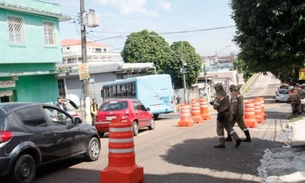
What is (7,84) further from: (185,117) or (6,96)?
(185,117)

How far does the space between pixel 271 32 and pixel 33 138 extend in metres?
5.28

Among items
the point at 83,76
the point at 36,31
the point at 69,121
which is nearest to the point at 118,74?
the point at 36,31

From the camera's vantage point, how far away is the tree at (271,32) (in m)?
7.31

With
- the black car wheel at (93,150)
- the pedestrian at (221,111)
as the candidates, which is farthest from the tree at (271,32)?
the black car wheel at (93,150)

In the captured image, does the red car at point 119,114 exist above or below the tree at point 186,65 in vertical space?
below

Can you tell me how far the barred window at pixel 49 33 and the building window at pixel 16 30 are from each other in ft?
6.71

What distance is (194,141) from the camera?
11625 mm

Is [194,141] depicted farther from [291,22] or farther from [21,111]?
[21,111]

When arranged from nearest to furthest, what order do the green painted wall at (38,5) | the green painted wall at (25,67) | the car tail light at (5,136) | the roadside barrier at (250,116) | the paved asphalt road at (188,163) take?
the car tail light at (5,136) < the paved asphalt road at (188,163) < the roadside barrier at (250,116) < the green painted wall at (25,67) < the green painted wall at (38,5)

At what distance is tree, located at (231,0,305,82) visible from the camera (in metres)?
7.31

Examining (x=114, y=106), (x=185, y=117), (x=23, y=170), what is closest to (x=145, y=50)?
(x=185, y=117)

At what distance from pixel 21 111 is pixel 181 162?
367 cm

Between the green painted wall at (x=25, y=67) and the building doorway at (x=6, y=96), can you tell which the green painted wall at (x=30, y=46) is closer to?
the green painted wall at (x=25, y=67)

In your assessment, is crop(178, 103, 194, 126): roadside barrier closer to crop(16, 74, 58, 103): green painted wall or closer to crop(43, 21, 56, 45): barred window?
crop(16, 74, 58, 103): green painted wall
